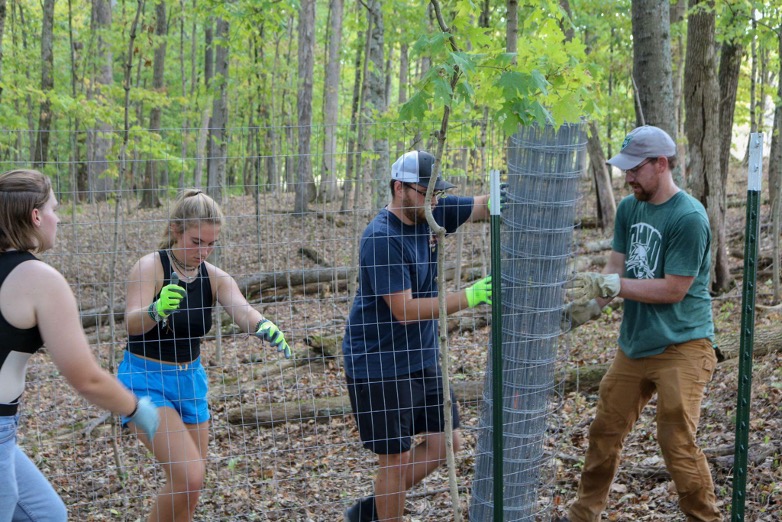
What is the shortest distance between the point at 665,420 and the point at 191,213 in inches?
98.1

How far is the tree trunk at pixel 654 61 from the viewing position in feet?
18.2

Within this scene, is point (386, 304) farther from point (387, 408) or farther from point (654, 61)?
point (654, 61)

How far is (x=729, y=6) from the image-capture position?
→ 728 cm

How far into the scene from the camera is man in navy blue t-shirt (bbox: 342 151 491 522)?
3215 millimetres

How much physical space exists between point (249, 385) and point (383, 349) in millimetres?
3596

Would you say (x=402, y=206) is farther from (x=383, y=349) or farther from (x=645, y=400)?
(x=645, y=400)

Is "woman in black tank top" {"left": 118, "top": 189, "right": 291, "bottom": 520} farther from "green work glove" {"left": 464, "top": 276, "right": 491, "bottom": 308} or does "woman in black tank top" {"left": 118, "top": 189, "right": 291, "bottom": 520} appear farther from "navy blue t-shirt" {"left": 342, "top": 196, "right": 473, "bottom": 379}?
"green work glove" {"left": 464, "top": 276, "right": 491, "bottom": 308}

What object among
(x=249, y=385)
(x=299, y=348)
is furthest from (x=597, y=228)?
(x=249, y=385)

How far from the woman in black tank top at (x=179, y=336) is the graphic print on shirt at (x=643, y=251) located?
72.4 inches

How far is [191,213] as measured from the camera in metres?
3.26

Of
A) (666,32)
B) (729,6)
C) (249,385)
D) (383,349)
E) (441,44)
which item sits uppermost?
(729,6)

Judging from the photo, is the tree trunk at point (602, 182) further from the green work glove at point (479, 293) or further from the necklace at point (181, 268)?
the necklace at point (181, 268)

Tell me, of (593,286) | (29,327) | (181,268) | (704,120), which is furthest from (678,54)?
(29,327)

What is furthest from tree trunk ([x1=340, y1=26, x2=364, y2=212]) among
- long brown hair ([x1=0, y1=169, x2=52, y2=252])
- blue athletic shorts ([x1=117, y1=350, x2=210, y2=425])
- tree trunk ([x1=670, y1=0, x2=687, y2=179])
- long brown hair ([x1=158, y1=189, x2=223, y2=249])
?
tree trunk ([x1=670, y1=0, x2=687, y2=179])
